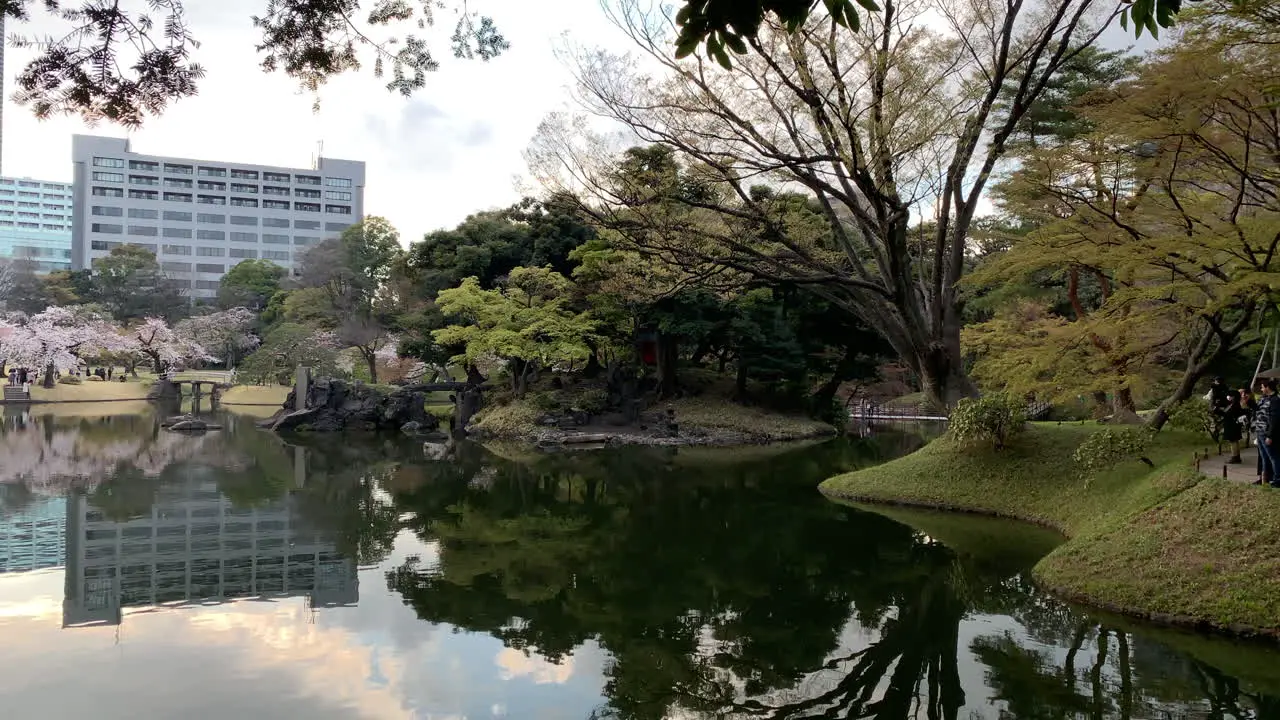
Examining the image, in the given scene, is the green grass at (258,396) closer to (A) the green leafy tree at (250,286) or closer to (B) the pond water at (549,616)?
(A) the green leafy tree at (250,286)

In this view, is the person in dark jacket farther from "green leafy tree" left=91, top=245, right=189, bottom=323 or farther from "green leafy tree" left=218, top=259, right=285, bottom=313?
"green leafy tree" left=218, top=259, right=285, bottom=313

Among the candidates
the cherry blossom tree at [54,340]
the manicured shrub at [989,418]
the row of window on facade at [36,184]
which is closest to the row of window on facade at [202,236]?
the row of window on facade at [36,184]

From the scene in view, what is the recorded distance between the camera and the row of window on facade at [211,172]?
67812 millimetres

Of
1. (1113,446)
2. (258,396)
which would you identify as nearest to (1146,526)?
(1113,446)

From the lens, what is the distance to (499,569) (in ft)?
31.8

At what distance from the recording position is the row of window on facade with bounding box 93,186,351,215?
68.0 meters

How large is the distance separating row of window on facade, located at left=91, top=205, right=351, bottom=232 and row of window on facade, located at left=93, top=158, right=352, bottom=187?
3251 millimetres

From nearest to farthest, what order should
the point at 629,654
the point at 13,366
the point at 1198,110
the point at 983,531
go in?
the point at 629,654 → the point at 1198,110 → the point at 983,531 → the point at 13,366

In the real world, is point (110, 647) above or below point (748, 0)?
below

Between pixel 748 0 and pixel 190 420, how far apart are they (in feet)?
89.2

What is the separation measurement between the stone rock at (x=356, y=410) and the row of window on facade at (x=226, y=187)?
51.8m

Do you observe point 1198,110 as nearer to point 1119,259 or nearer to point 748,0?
point 1119,259

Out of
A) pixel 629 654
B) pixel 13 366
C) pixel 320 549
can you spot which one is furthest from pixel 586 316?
pixel 13 366

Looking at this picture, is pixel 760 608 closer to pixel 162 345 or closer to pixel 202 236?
pixel 162 345
